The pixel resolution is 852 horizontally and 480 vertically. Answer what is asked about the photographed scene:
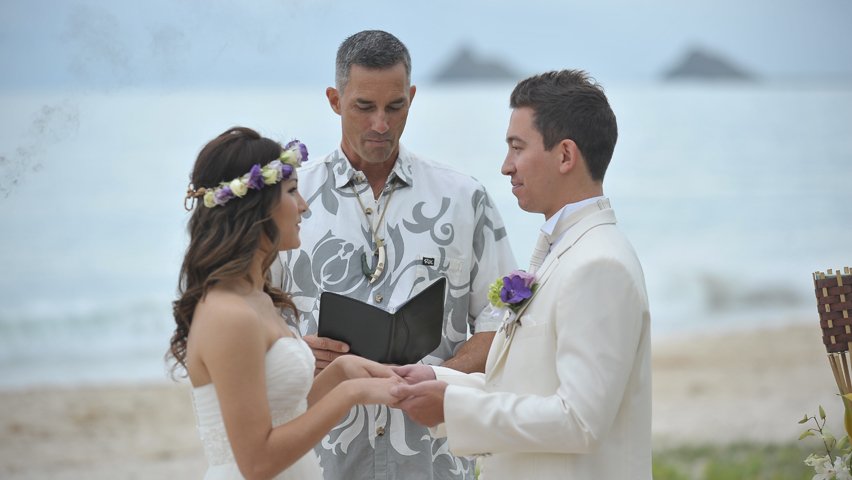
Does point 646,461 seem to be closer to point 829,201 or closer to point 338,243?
point 338,243

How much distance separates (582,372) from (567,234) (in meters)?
0.49

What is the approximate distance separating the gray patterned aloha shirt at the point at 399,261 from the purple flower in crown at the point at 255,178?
977 mm

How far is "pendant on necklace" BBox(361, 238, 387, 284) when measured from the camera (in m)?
4.20

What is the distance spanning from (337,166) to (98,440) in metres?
9.85

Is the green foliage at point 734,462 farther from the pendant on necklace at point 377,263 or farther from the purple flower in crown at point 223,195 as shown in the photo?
the purple flower in crown at point 223,195

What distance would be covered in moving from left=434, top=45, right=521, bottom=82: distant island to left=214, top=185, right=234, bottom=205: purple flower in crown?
27.9 meters

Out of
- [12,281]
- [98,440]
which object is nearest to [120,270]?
[12,281]

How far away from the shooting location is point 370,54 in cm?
420

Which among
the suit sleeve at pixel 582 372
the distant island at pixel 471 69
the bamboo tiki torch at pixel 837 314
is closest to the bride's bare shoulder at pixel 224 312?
the suit sleeve at pixel 582 372

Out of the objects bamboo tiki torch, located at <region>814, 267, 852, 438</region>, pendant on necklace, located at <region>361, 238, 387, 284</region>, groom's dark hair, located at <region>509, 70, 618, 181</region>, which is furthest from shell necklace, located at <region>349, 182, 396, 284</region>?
bamboo tiki torch, located at <region>814, 267, 852, 438</region>

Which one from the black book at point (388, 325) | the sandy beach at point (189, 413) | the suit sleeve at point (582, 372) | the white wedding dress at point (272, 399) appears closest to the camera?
the suit sleeve at point (582, 372)

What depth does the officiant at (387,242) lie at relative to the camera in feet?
13.6

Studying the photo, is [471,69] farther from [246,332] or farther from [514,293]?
[246,332]

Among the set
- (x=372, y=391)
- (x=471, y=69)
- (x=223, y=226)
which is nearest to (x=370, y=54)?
(x=223, y=226)
